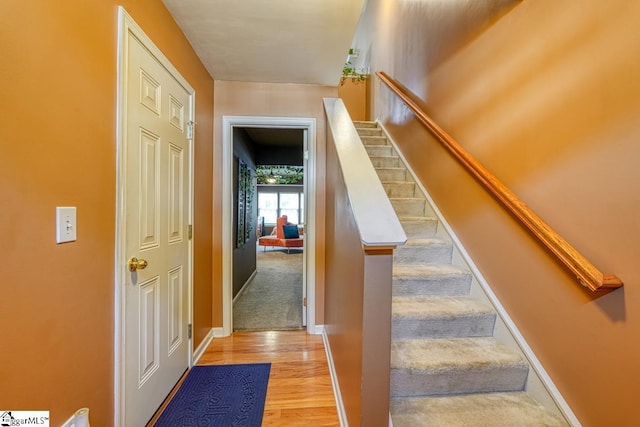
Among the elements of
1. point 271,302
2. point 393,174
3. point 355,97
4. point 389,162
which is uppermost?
point 355,97

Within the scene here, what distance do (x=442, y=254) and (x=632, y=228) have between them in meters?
1.11

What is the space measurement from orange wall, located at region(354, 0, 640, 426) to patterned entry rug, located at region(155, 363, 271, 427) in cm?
157

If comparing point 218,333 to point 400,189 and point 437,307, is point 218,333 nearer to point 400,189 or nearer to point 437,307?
point 437,307

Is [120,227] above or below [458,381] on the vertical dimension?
above

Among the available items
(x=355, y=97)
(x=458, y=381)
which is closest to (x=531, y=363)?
(x=458, y=381)

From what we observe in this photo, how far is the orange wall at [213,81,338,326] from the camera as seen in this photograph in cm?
251

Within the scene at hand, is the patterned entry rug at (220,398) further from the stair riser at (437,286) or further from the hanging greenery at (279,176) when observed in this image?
the hanging greenery at (279,176)

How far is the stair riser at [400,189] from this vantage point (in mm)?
2555

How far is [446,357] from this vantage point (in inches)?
55.4

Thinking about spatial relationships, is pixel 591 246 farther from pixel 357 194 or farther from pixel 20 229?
pixel 20 229

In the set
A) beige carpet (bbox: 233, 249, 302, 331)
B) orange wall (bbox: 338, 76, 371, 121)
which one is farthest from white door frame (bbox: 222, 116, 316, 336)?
orange wall (bbox: 338, 76, 371, 121)

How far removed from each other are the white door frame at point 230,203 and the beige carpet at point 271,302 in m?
0.33

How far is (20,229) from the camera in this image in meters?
0.78

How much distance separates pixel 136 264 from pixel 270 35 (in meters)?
1.65
